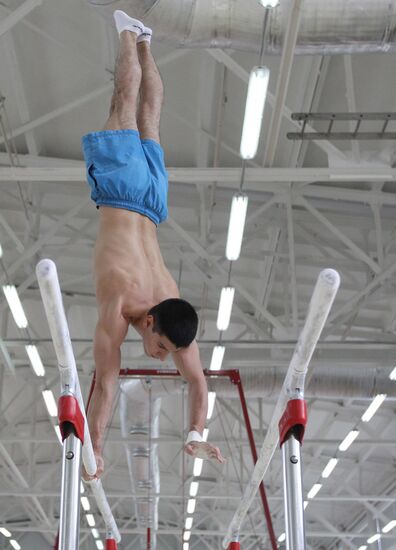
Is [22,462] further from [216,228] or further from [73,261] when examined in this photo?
[216,228]

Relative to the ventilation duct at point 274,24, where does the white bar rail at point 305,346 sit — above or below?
below

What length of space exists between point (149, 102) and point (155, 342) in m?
2.04

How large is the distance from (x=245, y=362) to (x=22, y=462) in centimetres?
1604

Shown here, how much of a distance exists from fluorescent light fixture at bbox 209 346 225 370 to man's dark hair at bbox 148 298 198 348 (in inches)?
349

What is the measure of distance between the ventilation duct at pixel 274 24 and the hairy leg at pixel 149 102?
167 cm

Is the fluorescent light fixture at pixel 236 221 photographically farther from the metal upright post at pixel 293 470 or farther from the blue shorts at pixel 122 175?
the metal upright post at pixel 293 470

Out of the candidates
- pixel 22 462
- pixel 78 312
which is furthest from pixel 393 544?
pixel 78 312

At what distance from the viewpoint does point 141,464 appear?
20.0 m

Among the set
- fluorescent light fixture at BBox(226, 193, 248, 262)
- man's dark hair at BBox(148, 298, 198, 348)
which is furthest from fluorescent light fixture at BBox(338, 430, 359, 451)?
man's dark hair at BBox(148, 298, 198, 348)

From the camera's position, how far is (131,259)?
4.60 m

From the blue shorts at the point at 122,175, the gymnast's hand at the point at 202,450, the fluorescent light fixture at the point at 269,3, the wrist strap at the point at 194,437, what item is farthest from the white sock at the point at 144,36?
the gymnast's hand at the point at 202,450

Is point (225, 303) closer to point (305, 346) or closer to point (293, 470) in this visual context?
point (293, 470)

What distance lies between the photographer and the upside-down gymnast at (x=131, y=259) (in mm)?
4227

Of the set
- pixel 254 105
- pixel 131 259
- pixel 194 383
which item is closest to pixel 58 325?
pixel 131 259
